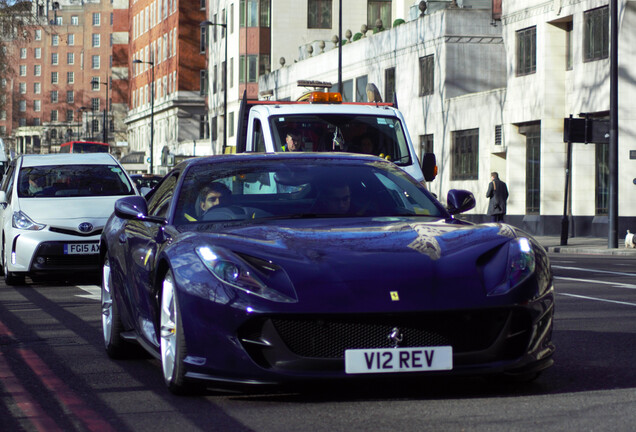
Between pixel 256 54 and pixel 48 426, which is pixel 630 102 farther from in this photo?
pixel 256 54

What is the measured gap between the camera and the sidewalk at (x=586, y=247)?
27.2m

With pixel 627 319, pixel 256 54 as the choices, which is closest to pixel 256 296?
pixel 627 319

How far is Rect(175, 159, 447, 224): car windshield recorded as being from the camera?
7.48 metres

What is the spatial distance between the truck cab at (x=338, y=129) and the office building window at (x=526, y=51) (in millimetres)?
21187

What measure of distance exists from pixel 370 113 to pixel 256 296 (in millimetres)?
12559

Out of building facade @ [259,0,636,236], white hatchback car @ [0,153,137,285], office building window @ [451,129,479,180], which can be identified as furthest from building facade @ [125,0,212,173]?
white hatchback car @ [0,153,137,285]

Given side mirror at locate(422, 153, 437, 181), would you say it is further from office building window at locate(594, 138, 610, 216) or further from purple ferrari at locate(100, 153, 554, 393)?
office building window at locate(594, 138, 610, 216)

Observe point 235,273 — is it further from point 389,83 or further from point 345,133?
point 389,83

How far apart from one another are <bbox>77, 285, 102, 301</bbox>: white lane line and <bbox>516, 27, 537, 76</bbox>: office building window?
25582 millimetres

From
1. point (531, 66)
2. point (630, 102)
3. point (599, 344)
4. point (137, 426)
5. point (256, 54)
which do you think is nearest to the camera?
point (137, 426)


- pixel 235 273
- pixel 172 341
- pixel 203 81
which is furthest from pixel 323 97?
pixel 203 81

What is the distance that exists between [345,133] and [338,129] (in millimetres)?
121

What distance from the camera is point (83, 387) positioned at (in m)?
7.19

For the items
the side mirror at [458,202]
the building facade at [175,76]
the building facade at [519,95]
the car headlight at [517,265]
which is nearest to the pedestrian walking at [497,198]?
the building facade at [519,95]
